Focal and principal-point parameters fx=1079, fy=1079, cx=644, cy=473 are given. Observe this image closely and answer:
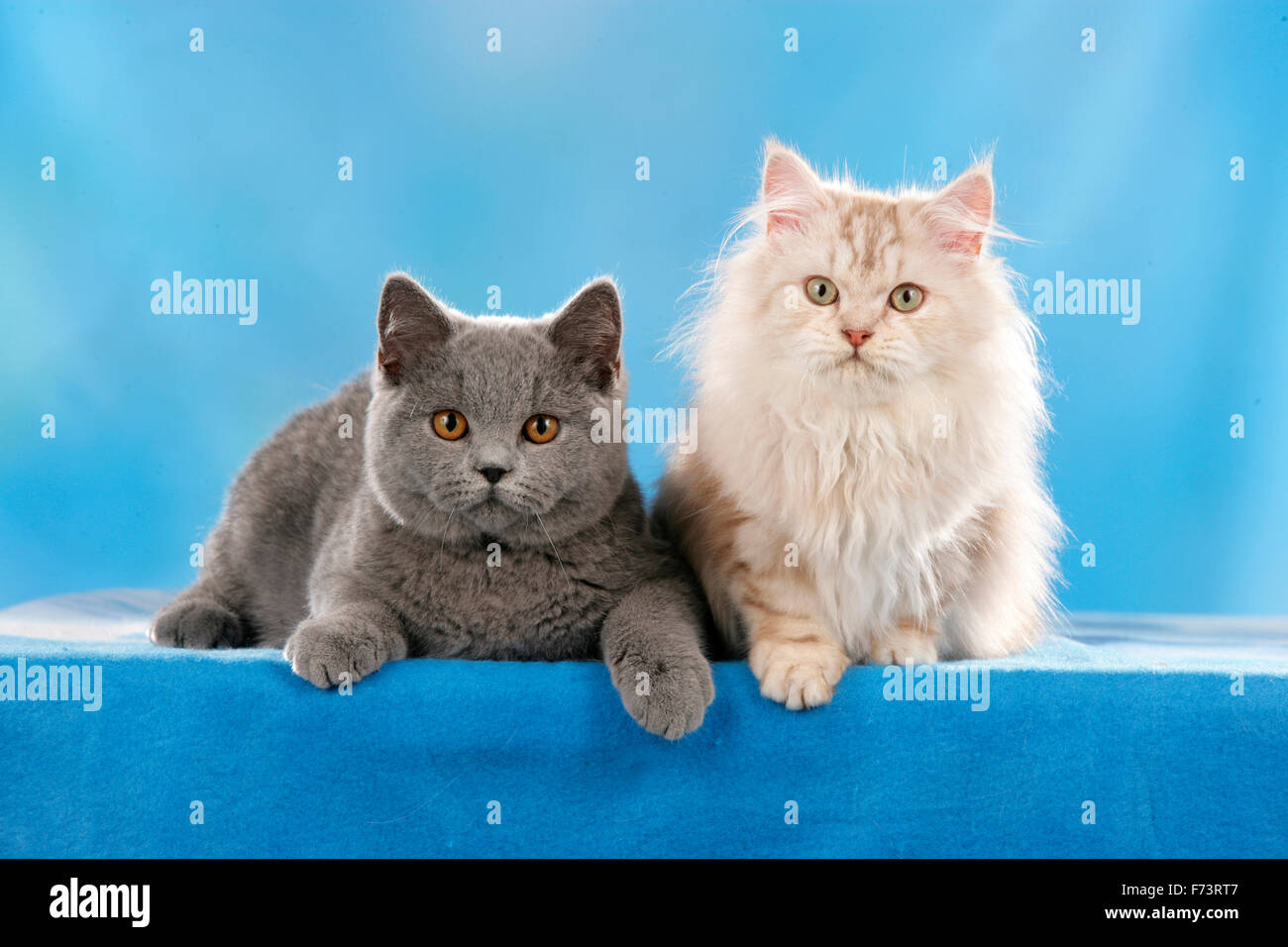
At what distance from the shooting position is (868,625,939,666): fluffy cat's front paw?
1.78m

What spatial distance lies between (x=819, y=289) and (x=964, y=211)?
273 mm

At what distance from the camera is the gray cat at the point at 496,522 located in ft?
5.32

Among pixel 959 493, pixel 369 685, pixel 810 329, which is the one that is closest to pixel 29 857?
pixel 369 685

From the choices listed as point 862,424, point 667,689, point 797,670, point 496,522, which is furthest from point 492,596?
point 862,424

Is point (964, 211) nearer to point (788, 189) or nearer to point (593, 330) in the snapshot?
point (788, 189)

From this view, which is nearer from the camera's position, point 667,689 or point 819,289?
point 667,689

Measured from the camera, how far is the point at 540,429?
1.70 meters

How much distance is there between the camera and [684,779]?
158 cm

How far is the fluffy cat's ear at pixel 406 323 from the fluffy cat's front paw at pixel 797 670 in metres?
0.72

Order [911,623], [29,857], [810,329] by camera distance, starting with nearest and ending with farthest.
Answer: [29,857], [810,329], [911,623]

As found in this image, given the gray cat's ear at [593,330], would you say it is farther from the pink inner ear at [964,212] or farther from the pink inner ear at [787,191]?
the pink inner ear at [964,212]

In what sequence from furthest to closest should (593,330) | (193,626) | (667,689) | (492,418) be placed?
1. (193,626)
2. (593,330)
3. (492,418)
4. (667,689)

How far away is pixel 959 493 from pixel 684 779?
0.64m

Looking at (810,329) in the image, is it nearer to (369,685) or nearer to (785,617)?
(785,617)
